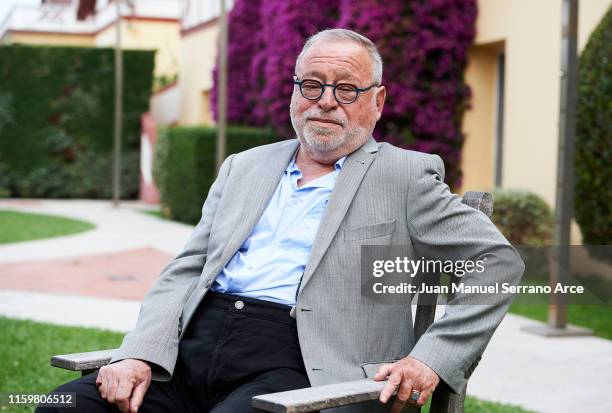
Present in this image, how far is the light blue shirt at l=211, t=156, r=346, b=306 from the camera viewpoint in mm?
3189

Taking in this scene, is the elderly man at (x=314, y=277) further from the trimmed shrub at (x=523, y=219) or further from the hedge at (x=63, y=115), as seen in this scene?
the hedge at (x=63, y=115)

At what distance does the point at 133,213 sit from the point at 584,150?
41.4ft

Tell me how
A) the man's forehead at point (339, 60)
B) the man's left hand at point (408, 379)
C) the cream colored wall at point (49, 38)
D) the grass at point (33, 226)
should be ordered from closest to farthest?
1. the man's left hand at point (408, 379)
2. the man's forehead at point (339, 60)
3. the grass at point (33, 226)
4. the cream colored wall at point (49, 38)

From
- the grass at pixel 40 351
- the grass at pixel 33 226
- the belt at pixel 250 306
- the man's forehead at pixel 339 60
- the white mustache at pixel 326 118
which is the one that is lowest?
the grass at pixel 40 351

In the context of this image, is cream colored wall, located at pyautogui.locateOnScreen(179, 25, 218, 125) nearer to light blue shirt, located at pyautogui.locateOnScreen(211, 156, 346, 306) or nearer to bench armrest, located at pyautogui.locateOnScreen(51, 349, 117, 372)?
light blue shirt, located at pyautogui.locateOnScreen(211, 156, 346, 306)

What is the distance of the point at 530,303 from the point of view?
8844 mm

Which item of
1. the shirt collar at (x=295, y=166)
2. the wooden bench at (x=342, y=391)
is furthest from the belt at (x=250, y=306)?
the shirt collar at (x=295, y=166)

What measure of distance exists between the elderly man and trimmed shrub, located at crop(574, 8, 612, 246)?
5011 mm

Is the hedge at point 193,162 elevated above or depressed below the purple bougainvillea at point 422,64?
below

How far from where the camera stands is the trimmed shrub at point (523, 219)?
9.73 meters

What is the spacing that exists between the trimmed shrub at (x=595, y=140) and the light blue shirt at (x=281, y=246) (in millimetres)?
5169

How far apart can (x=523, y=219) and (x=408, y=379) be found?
288 inches

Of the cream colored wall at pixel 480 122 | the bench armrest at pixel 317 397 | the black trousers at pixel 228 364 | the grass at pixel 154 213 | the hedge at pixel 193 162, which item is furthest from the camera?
the grass at pixel 154 213

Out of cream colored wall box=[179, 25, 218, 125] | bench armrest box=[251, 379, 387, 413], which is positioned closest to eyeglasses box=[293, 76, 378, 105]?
bench armrest box=[251, 379, 387, 413]
